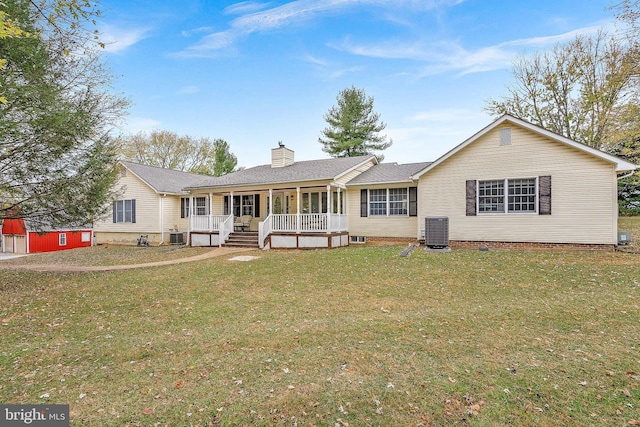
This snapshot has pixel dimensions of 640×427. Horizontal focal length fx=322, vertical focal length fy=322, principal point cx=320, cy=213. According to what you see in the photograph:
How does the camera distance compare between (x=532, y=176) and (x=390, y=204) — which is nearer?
(x=532, y=176)

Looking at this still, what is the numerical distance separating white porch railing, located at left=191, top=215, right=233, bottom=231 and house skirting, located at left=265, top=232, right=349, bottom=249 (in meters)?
3.72

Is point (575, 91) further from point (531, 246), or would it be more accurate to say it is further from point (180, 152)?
point (180, 152)

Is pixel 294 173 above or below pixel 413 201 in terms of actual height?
above

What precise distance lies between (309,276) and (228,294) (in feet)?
7.98

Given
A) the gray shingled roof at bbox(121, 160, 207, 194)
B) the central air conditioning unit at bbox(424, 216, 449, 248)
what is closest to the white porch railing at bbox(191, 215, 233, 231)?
the gray shingled roof at bbox(121, 160, 207, 194)

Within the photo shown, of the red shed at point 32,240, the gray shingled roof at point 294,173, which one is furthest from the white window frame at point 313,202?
the red shed at point 32,240

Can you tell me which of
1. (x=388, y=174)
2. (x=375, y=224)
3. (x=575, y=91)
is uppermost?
(x=575, y=91)

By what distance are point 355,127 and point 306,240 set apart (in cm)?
2185

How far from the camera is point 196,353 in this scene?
14.5 ft

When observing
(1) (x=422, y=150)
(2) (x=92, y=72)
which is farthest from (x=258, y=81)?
(1) (x=422, y=150)

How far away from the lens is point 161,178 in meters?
21.9

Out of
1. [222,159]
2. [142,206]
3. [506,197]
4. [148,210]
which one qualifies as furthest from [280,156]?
[222,159]

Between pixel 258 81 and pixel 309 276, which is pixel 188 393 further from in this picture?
pixel 258 81

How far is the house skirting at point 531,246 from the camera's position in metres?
11.5
